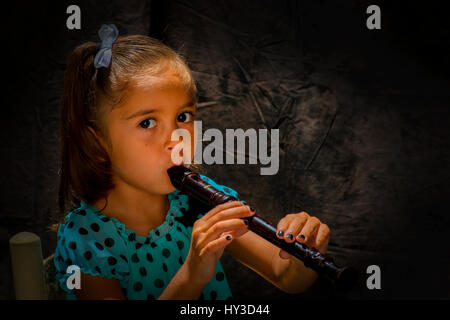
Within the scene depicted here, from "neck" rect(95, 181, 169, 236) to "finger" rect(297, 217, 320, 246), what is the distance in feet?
0.93

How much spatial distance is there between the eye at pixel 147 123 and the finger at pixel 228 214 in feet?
0.61

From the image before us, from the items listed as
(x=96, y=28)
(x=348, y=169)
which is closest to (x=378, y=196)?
(x=348, y=169)

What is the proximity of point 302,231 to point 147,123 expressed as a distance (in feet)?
1.02

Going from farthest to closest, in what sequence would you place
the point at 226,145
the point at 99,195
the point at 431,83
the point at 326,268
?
the point at 226,145
the point at 431,83
the point at 99,195
the point at 326,268

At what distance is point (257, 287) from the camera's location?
1.34m

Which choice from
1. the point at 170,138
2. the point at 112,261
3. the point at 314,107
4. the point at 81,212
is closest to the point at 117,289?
the point at 112,261

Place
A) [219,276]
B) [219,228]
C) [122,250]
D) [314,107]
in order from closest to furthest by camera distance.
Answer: [219,228], [122,250], [219,276], [314,107]

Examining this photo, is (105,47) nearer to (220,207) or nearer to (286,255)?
(220,207)

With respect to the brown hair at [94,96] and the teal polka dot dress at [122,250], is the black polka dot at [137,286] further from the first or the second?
the brown hair at [94,96]

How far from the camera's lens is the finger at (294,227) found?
79cm

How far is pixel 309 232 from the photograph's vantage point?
0.84 m

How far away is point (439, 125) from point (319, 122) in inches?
10.4
